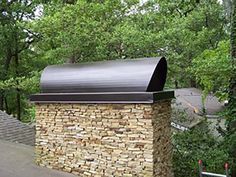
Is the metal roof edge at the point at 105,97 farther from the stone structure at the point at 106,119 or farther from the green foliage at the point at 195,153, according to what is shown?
the green foliage at the point at 195,153

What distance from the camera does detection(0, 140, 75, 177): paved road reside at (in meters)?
6.00

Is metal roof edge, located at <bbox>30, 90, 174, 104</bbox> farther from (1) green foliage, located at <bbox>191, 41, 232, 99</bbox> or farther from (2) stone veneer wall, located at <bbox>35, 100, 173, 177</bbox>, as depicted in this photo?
(1) green foliage, located at <bbox>191, 41, 232, 99</bbox>

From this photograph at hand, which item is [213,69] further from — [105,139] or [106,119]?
[105,139]

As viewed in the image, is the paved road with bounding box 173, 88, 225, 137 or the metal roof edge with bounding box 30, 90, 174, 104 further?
the paved road with bounding box 173, 88, 225, 137

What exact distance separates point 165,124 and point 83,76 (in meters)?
1.93

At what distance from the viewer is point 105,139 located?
5.64 m

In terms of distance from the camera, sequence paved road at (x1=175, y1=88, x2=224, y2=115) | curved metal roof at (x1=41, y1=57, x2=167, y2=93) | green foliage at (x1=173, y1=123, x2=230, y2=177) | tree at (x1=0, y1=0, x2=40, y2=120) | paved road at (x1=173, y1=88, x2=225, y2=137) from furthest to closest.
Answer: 1. tree at (x1=0, y1=0, x2=40, y2=120)
2. paved road at (x1=175, y1=88, x2=224, y2=115)
3. paved road at (x1=173, y1=88, x2=225, y2=137)
4. green foliage at (x1=173, y1=123, x2=230, y2=177)
5. curved metal roof at (x1=41, y1=57, x2=167, y2=93)

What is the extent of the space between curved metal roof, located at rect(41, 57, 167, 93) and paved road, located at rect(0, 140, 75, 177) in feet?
5.56

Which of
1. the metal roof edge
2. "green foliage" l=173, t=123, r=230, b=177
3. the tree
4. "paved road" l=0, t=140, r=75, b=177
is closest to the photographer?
the metal roof edge

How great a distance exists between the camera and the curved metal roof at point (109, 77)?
5.46m

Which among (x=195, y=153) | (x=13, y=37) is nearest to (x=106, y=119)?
(x=195, y=153)

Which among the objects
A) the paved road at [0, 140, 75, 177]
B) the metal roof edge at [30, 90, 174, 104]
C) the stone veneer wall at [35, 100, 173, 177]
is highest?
the metal roof edge at [30, 90, 174, 104]

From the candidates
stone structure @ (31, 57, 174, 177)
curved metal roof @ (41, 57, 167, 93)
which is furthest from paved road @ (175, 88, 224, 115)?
stone structure @ (31, 57, 174, 177)

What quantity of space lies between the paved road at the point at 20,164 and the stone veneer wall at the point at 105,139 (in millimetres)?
197
